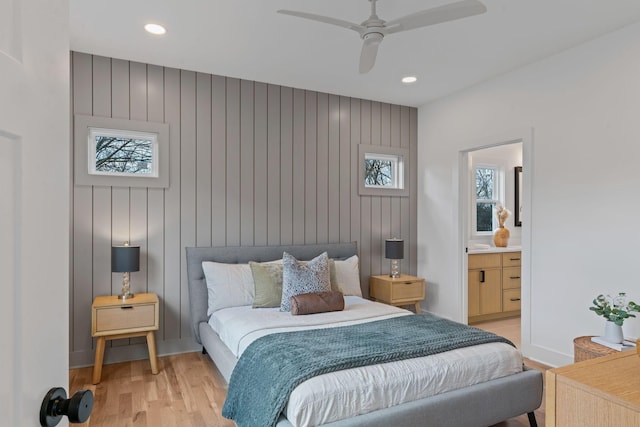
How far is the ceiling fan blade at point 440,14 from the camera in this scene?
214cm

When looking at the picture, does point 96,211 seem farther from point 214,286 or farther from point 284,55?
point 284,55

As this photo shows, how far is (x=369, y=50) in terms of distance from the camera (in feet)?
8.64

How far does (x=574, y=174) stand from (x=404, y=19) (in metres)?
2.15

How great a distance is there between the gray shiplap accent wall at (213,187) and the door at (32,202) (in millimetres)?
3114

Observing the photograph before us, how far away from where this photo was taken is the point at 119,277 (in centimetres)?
361

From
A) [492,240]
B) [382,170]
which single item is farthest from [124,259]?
[492,240]

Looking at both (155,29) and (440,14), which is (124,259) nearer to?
(155,29)

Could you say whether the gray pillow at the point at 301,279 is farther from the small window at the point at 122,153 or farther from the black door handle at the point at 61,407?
the black door handle at the point at 61,407

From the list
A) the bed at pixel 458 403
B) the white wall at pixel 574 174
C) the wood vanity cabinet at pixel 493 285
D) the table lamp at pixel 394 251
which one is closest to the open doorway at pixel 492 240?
the wood vanity cabinet at pixel 493 285

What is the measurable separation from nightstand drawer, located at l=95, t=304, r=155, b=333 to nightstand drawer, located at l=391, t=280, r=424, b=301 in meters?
2.54

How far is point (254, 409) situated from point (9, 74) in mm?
1985

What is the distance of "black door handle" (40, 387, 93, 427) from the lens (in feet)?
2.29

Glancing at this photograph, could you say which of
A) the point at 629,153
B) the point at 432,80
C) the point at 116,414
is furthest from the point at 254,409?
the point at 432,80

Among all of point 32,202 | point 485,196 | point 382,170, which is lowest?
point 32,202
